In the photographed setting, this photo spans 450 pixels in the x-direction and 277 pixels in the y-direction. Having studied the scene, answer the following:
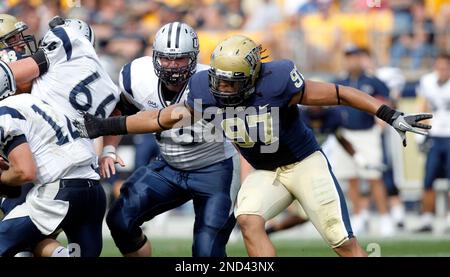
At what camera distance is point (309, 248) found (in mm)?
8531

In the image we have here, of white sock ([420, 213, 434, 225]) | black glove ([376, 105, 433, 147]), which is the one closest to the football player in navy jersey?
black glove ([376, 105, 433, 147])

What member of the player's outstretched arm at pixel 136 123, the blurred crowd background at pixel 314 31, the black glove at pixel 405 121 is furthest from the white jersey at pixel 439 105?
the player's outstretched arm at pixel 136 123

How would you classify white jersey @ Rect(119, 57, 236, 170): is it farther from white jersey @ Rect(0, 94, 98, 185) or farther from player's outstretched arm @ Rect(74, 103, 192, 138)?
white jersey @ Rect(0, 94, 98, 185)

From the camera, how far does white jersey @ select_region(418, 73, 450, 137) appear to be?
1031 centimetres

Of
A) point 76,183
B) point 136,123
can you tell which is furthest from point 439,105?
point 76,183

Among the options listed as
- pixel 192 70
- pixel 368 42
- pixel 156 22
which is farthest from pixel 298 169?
pixel 156 22

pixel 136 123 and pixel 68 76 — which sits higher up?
pixel 68 76

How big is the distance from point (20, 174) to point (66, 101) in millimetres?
672

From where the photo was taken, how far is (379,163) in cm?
1033

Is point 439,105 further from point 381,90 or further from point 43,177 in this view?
point 43,177

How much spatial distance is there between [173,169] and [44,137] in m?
1.07

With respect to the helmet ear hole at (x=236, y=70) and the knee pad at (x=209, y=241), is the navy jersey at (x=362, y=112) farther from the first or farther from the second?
the helmet ear hole at (x=236, y=70)

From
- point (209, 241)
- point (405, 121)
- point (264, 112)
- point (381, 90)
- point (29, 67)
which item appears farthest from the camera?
point (381, 90)

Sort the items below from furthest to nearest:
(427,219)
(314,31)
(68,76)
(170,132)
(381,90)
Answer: (314,31) < (381,90) < (427,219) < (170,132) < (68,76)
